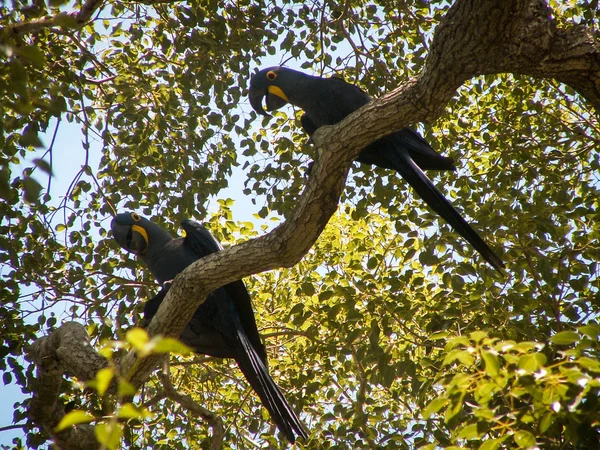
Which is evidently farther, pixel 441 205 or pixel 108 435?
pixel 441 205

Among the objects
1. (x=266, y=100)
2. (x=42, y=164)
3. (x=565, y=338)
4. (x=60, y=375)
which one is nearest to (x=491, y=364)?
(x=565, y=338)

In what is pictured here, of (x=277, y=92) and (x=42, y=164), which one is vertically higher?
(x=277, y=92)

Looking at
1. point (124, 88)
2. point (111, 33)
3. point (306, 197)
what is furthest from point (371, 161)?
point (111, 33)

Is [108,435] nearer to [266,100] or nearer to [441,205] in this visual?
[441,205]

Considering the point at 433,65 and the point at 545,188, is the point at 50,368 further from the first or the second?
the point at 545,188

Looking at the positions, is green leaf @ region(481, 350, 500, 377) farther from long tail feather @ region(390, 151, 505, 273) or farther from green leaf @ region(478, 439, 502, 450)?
long tail feather @ region(390, 151, 505, 273)

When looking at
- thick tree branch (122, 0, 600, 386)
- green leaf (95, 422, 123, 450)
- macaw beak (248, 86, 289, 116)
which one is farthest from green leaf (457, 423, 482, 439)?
macaw beak (248, 86, 289, 116)

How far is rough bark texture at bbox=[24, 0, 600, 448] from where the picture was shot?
2.35 m

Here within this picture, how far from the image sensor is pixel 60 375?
9.12 ft

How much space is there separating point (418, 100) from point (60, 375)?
90.3 inches

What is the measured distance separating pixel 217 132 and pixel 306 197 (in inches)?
73.2

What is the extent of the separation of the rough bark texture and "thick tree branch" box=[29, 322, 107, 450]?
0.01 metres

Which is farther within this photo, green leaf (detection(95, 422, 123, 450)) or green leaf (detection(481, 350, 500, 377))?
green leaf (detection(481, 350, 500, 377))

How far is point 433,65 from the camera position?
97.0 inches
